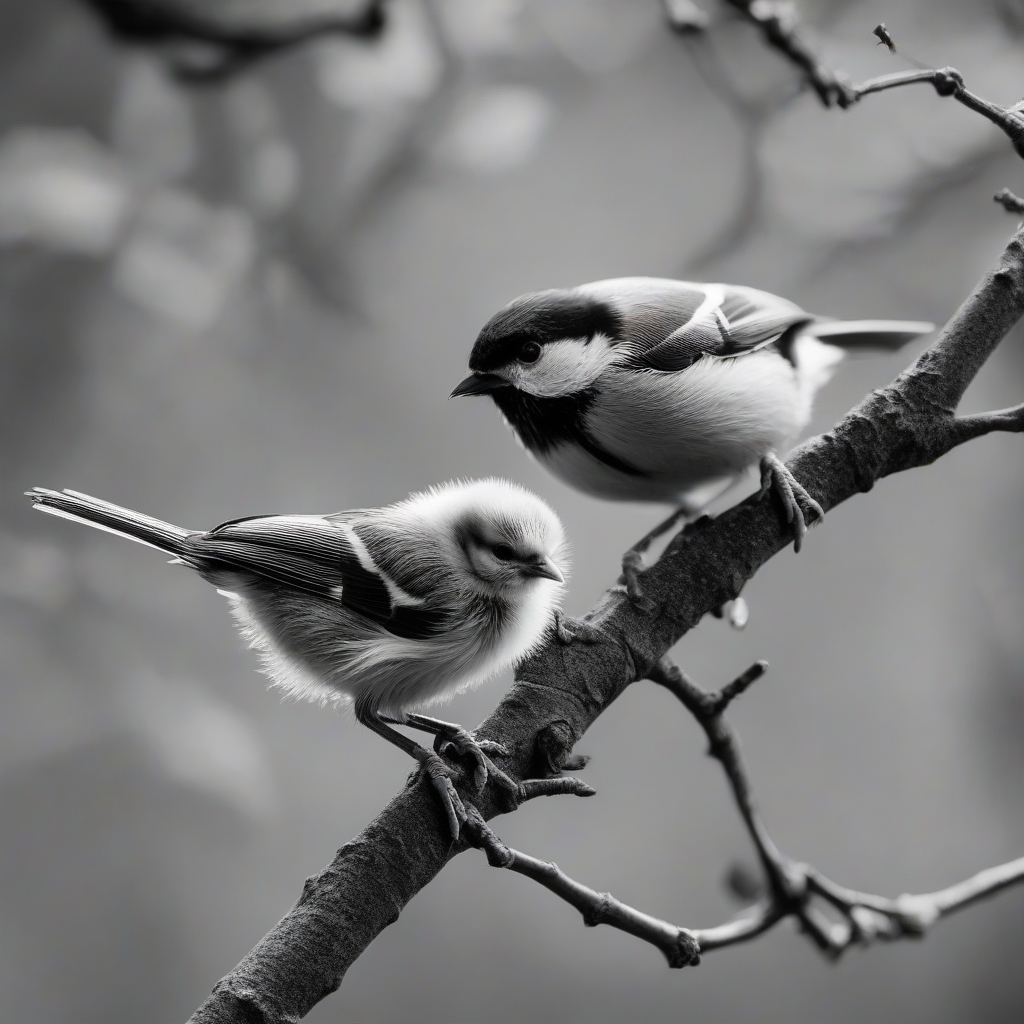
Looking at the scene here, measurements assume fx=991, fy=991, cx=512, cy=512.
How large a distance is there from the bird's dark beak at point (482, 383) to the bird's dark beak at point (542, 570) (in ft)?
0.36

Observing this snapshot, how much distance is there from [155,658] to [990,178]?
3.93 ft

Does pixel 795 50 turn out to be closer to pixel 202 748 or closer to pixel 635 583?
pixel 635 583

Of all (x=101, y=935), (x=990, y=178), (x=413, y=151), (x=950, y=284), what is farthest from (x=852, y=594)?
(x=101, y=935)

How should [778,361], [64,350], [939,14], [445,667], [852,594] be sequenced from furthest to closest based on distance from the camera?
[852,594]
[64,350]
[939,14]
[778,361]
[445,667]

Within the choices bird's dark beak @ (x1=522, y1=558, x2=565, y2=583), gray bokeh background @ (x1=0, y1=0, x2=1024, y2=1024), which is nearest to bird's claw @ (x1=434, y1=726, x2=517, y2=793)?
bird's dark beak @ (x1=522, y1=558, x2=565, y2=583)

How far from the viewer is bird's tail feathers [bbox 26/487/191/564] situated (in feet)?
1.78

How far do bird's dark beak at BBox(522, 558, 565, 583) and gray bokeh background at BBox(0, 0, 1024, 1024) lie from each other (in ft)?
1.77

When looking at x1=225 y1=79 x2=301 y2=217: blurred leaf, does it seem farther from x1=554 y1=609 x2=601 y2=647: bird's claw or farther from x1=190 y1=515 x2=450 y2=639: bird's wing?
x1=554 y1=609 x2=601 y2=647: bird's claw

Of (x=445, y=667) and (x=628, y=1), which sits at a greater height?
(x=628, y=1)

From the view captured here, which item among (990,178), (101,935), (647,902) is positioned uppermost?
(990,178)

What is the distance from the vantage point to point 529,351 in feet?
2.05

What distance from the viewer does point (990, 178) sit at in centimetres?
125

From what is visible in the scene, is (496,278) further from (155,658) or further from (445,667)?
(445,667)

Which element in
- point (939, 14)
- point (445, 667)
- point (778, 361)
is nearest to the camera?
point (445, 667)
